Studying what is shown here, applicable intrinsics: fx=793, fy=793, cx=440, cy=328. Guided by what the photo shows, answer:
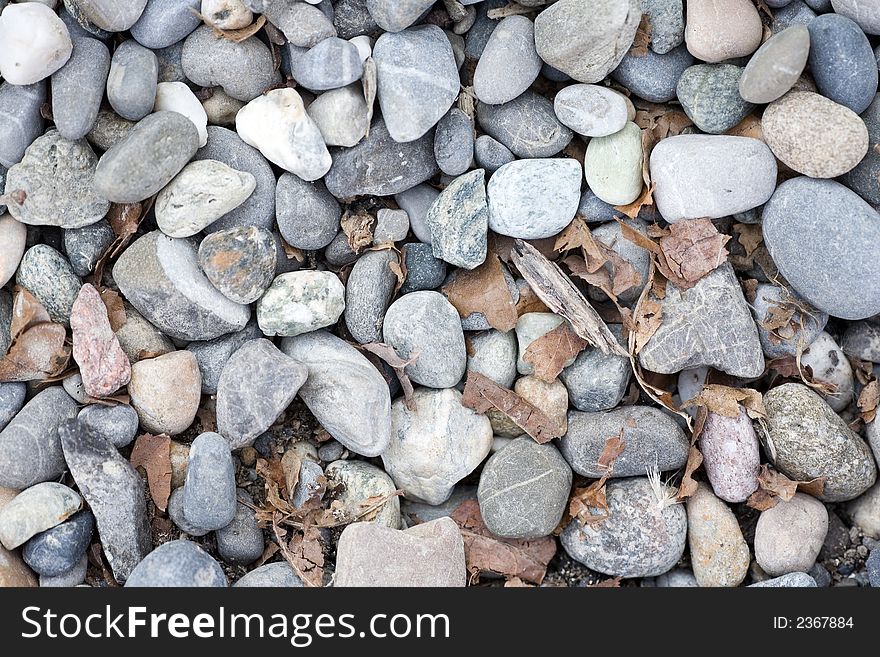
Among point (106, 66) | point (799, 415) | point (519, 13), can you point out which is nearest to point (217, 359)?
point (106, 66)

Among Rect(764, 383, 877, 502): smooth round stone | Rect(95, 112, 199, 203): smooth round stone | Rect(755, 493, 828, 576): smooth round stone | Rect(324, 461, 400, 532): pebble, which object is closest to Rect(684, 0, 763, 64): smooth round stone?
Rect(764, 383, 877, 502): smooth round stone

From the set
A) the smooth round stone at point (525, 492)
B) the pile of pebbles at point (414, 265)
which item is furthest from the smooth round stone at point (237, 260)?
the smooth round stone at point (525, 492)

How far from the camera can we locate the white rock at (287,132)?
2246 mm

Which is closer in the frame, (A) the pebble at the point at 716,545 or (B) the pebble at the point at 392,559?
(B) the pebble at the point at 392,559

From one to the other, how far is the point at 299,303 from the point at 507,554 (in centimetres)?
96

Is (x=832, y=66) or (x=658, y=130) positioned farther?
(x=658, y=130)

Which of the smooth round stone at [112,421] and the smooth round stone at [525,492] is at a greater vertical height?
the smooth round stone at [112,421]

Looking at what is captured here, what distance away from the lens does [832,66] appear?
2219 mm

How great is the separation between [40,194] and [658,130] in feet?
5.90

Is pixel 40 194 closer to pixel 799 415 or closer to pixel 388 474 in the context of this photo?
pixel 388 474

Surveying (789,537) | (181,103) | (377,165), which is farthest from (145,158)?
(789,537)

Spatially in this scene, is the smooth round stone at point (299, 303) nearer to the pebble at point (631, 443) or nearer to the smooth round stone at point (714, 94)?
the pebble at point (631, 443)

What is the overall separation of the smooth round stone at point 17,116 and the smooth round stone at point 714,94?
1839 millimetres

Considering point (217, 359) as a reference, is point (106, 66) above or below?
above
